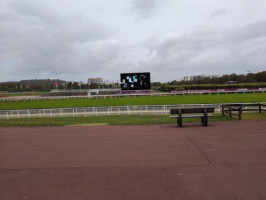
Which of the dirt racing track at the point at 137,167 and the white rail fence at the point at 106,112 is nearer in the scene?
the dirt racing track at the point at 137,167

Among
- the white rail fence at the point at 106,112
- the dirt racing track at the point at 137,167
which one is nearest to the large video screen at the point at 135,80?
the white rail fence at the point at 106,112

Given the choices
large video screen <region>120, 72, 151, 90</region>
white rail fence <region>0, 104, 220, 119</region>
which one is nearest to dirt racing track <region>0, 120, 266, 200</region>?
white rail fence <region>0, 104, 220, 119</region>

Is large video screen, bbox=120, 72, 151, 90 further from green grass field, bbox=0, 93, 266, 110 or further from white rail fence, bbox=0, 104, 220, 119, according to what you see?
white rail fence, bbox=0, 104, 220, 119

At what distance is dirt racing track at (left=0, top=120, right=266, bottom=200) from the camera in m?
3.31

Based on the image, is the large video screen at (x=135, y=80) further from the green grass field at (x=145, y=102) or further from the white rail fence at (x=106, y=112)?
the white rail fence at (x=106, y=112)

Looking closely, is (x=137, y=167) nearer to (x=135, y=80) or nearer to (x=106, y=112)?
(x=106, y=112)

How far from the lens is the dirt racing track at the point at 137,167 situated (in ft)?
10.9

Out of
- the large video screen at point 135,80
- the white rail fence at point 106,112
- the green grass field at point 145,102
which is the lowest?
the green grass field at point 145,102

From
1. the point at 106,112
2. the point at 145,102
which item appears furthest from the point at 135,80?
the point at 106,112

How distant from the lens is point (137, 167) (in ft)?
14.1

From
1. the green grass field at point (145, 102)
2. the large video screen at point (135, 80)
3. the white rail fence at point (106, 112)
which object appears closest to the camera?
the white rail fence at point (106, 112)

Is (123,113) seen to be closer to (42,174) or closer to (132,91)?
(42,174)

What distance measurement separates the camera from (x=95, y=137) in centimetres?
712

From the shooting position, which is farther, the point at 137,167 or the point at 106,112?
the point at 106,112
